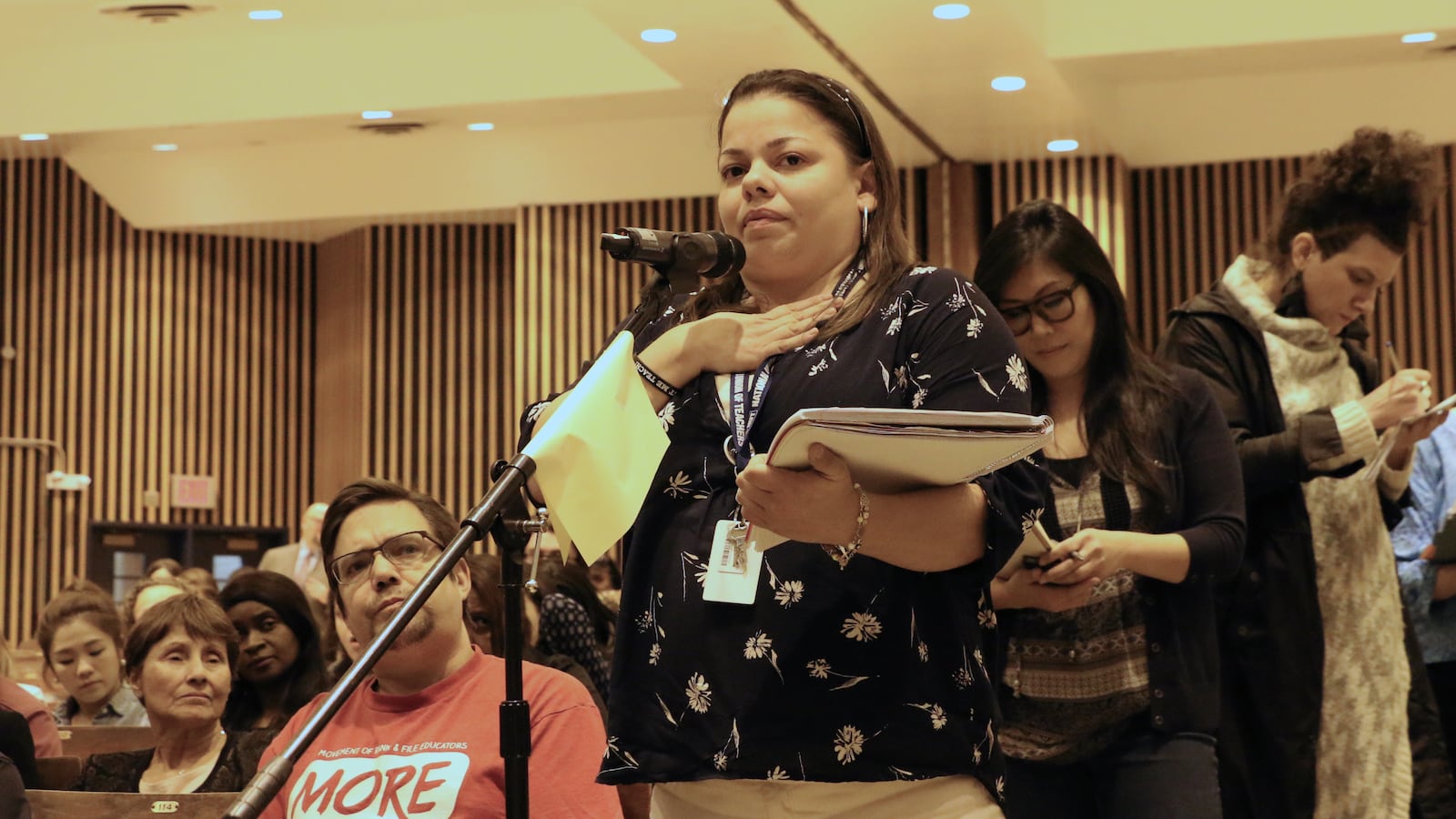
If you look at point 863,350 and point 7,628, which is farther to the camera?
point 7,628

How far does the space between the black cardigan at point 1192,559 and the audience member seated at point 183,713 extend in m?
1.93

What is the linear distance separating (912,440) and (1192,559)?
1277 mm

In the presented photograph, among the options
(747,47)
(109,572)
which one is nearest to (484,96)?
(747,47)

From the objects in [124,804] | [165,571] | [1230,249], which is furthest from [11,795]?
[1230,249]

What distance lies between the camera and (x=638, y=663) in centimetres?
192

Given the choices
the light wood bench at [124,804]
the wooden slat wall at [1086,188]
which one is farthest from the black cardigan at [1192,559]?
the wooden slat wall at [1086,188]

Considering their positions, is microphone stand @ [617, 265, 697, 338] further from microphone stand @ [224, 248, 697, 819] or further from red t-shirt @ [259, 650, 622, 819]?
red t-shirt @ [259, 650, 622, 819]

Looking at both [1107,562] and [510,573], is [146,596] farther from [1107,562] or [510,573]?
[510,573]

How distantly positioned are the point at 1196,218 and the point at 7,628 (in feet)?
30.8

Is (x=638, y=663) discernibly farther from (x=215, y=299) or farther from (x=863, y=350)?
(x=215, y=299)

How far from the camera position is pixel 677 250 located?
1.90 meters

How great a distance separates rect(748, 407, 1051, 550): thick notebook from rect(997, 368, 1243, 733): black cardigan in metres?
1.08

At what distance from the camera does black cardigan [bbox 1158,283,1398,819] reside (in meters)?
3.11

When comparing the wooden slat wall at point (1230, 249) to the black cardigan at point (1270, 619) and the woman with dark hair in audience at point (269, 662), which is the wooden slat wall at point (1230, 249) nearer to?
the woman with dark hair in audience at point (269, 662)
